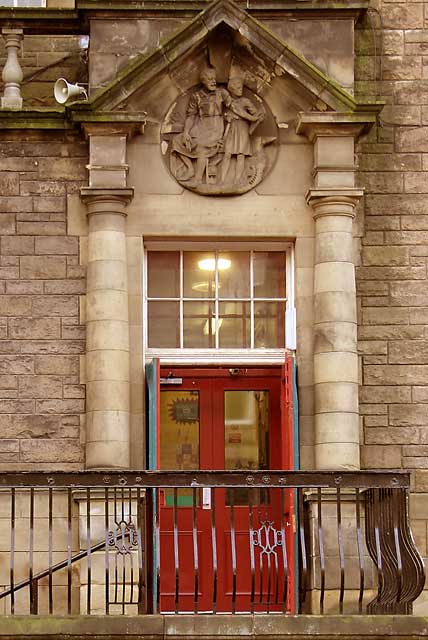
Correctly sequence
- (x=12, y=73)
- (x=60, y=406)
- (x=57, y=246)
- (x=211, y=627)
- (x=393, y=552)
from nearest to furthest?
(x=211, y=627) < (x=393, y=552) < (x=60, y=406) < (x=57, y=246) < (x=12, y=73)

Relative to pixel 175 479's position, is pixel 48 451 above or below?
above

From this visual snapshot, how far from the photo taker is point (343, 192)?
42.4 feet

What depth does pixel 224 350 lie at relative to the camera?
13.2 meters

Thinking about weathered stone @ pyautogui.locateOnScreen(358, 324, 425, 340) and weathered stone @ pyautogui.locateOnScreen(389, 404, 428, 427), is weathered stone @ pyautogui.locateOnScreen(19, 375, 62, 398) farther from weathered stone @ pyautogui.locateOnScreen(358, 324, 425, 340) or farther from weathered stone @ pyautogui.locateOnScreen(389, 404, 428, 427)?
weathered stone @ pyautogui.locateOnScreen(389, 404, 428, 427)

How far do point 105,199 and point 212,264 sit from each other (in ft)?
3.66

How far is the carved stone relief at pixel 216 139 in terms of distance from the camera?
43.0 feet

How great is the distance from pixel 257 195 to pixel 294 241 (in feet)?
1.63

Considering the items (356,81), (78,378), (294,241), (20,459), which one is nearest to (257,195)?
(294,241)

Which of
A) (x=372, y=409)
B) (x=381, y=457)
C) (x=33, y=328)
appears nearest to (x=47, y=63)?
(x=33, y=328)

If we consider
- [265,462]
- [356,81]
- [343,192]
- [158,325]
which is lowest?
[265,462]

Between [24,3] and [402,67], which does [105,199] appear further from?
[402,67]

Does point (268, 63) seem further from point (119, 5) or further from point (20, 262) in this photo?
point (20, 262)

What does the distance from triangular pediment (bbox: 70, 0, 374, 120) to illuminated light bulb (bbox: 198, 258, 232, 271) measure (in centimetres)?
140

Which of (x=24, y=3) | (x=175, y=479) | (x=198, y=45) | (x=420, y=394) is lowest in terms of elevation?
(x=175, y=479)
